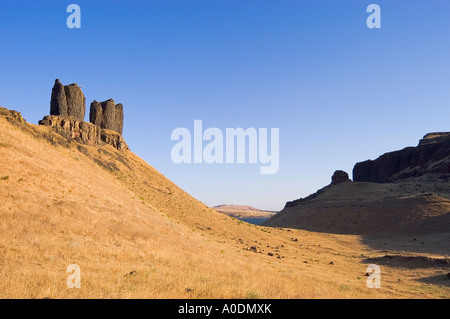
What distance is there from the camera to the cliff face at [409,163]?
97.0 meters

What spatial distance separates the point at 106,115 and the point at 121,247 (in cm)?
3913

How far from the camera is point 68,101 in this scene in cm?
4366

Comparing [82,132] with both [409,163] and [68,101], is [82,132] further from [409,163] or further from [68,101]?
[409,163]

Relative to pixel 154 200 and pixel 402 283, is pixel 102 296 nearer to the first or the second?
pixel 402 283

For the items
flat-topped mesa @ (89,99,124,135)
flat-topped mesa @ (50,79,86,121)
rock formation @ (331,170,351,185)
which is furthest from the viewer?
rock formation @ (331,170,351,185)

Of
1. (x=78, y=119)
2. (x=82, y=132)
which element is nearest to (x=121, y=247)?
(x=82, y=132)

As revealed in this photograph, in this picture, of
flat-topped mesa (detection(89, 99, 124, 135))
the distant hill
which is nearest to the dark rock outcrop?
flat-topped mesa (detection(89, 99, 124, 135))

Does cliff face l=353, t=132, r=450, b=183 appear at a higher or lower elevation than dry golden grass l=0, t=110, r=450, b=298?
higher

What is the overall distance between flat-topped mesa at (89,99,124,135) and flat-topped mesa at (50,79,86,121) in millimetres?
4284

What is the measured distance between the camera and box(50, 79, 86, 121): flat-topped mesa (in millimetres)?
42219

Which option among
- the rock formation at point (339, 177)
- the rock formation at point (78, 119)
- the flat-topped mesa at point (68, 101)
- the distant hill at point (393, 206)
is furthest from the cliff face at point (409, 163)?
the flat-topped mesa at point (68, 101)

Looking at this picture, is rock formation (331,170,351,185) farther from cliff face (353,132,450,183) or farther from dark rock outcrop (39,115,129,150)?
dark rock outcrop (39,115,129,150)
